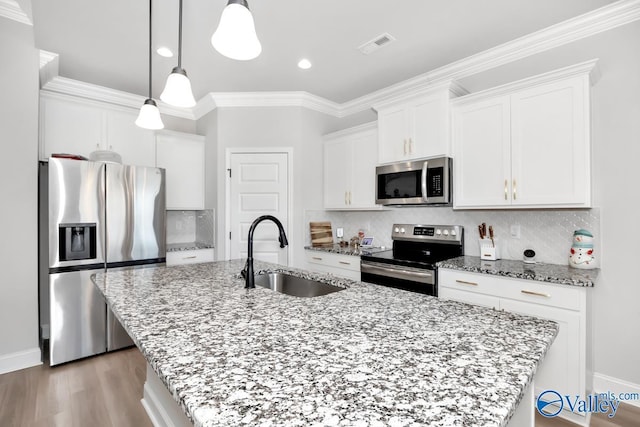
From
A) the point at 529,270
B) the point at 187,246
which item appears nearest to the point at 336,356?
the point at 529,270

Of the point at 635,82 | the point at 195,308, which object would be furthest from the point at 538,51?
the point at 195,308

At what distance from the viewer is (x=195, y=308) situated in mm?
1170

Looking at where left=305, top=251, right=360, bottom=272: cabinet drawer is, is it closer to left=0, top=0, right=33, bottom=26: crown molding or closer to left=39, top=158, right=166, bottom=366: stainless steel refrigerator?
left=39, top=158, right=166, bottom=366: stainless steel refrigerator

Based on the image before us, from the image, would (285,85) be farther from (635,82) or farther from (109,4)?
(635,82)

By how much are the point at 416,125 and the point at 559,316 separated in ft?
6.01

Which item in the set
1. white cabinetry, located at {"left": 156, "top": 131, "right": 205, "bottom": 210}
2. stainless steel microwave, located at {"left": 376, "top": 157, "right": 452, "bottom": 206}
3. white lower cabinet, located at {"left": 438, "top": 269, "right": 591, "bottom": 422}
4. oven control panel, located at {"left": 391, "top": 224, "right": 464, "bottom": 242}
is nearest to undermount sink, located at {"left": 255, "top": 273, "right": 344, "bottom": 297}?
white lower cabinet, located at {"left": 438, "top": 269, "right": 591, "bottom": 422}

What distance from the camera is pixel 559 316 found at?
1915 mm

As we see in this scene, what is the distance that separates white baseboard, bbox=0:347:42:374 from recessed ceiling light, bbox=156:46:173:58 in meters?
2.70

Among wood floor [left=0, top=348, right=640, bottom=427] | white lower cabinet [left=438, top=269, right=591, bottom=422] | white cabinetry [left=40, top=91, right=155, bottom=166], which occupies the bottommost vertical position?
wood floor [left=0, top=348, right=640, bottom=427]

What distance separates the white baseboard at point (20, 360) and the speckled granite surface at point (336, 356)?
2027 mm

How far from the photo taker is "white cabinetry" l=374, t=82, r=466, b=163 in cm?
269

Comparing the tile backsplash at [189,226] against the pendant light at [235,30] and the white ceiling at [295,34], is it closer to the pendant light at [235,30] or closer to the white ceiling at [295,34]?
the white ceiling at [295,34]

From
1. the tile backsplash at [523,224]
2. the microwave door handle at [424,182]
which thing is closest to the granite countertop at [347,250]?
the tile backsplash at [523,224]

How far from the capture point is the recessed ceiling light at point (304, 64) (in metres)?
2.88
